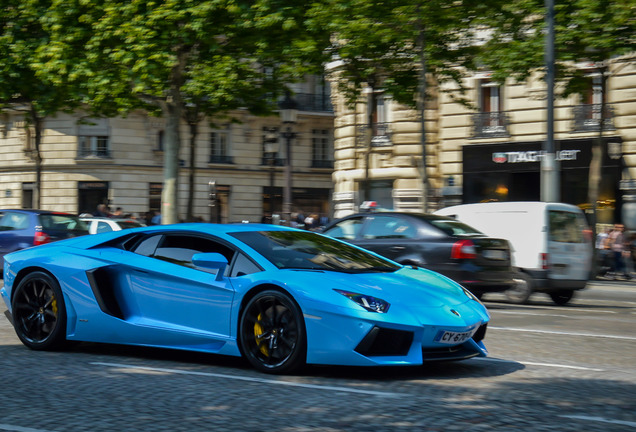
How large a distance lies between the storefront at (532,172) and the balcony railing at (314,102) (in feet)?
67.1

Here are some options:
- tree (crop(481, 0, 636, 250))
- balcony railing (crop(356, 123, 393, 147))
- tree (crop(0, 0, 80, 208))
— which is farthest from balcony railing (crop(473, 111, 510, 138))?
tree (crop(0, 0, 80, 208))

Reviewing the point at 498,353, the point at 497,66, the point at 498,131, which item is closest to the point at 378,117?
the point at 498,131

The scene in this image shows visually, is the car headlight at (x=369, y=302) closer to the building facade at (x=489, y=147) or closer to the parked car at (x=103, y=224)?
the parked car at (x=103, y=224)

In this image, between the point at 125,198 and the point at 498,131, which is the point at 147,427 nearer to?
the point at 498,131

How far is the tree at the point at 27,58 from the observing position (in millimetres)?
24750

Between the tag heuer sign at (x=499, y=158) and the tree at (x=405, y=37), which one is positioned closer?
the tree at (x=405, y=37)

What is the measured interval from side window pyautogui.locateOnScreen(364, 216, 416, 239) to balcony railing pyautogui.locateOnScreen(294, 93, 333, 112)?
118 ft

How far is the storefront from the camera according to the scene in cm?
2780

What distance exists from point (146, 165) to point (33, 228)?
93.6ft

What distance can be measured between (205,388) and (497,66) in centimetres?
1761

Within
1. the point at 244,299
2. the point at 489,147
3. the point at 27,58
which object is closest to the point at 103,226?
the point at 27,58

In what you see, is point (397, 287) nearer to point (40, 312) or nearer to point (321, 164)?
point (40, 312)

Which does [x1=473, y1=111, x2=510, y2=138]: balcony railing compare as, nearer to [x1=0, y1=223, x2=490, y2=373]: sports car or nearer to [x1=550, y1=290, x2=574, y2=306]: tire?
[x1=550, y1=290, x2=574, y2=306]: tire

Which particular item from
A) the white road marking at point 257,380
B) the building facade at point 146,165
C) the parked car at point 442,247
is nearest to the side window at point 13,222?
the parked car at point 442,247
